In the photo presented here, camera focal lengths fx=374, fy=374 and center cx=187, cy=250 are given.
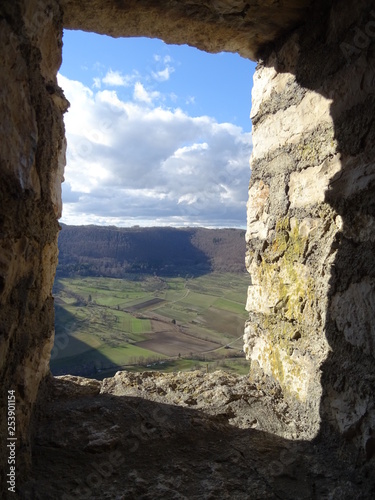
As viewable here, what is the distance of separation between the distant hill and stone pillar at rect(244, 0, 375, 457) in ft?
43.5

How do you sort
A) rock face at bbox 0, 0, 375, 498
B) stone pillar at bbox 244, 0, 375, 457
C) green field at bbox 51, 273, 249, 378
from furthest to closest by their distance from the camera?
green field at bbox 51, 273, 249, 378 < stone pillar at bbox 244, 0, 375, 457 < rock face at bbox 0, 0, 375, 498

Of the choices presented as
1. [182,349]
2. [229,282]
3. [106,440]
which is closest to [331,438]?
[106,440]

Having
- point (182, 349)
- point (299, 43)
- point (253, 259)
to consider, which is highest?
point (299, 43)

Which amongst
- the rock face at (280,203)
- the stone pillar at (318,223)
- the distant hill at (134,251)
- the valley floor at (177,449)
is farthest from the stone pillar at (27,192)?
the distant hill at (134,251)

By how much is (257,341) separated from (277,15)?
160cm

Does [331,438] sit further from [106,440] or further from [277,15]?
[277,15]

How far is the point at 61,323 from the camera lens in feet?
32.7

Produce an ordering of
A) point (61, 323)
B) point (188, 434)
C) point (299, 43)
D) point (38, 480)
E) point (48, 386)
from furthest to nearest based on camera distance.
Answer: point (61, 323), point (299, 43), point (48, 386), point (188, 434), point (38, 480)

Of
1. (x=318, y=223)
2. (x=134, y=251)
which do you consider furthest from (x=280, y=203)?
(x=134, y=251)

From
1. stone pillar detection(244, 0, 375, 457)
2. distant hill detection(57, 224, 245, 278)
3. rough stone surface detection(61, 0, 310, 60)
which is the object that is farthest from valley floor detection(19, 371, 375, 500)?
distant hill detection(57, 224, 245, 278)

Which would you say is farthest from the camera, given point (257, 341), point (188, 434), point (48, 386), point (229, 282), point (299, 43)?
point (229, 282)

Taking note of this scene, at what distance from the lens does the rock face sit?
118cm

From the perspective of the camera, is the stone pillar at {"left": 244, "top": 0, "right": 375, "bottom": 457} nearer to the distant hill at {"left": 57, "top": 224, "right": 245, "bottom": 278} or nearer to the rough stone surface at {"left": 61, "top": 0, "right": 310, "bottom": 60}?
the rough stone surface at {"left": 61, "top": 0, "right": 310, "bottom": 60}

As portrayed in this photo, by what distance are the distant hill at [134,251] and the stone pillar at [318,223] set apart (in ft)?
43.5
